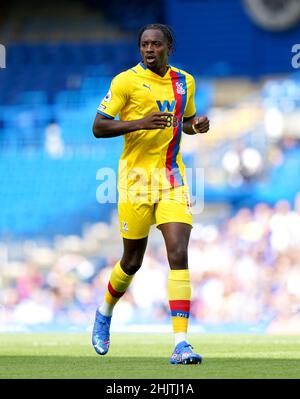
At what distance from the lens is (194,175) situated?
15531 millimetres

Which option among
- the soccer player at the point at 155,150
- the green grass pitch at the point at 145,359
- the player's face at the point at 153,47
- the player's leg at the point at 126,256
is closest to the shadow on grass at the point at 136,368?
the green grass pitch at the point at 145,359

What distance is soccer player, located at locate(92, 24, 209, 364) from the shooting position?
6785 mm

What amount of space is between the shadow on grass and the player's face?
6.52ft

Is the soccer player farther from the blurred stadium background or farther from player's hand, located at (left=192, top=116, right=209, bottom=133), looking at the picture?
the blurred stadium background

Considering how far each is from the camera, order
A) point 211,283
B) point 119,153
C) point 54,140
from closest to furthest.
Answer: point 211,283 < point 119,153 < point 54,140

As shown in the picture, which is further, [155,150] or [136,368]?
[155,150]

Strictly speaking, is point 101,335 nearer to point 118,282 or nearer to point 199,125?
point 118,282

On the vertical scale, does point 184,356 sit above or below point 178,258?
below

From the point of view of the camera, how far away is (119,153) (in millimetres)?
16094

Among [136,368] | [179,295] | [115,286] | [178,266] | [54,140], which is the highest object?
[54,140]

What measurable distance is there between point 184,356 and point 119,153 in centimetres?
975

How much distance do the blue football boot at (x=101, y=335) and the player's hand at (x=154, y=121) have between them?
5.65 feet

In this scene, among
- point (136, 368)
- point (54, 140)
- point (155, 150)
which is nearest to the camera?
point (136, 368)

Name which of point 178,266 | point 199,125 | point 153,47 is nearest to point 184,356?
point 178,266
